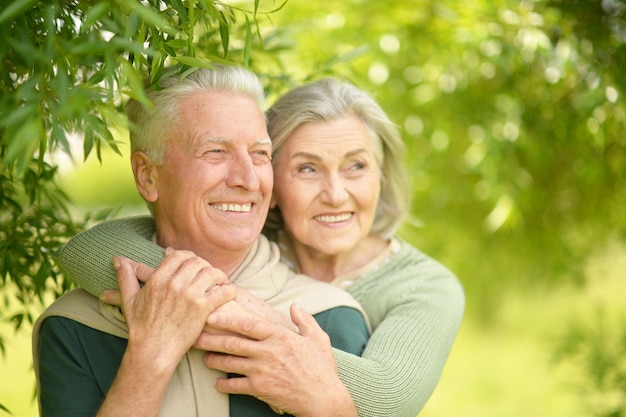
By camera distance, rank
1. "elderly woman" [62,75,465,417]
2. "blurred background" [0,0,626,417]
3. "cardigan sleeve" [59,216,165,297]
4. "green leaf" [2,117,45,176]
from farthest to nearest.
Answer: "blurred background" [0,0,626,417] < "cardigan sleeve" [59,216,165,297] < "elderly woman" [62,75,465,417] < "green leaf" [2,117,45,176]

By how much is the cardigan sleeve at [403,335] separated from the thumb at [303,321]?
104 mm

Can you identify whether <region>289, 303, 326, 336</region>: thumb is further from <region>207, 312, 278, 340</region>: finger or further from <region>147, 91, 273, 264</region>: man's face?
<region>147, 91, 273, 264</region>: man's face

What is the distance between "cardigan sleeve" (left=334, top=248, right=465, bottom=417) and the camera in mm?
2193

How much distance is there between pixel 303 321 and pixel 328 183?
2.28 ft

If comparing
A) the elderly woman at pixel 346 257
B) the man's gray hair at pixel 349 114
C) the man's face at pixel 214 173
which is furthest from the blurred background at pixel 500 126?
the man's face at pixel 214 173

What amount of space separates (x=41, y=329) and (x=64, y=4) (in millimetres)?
916

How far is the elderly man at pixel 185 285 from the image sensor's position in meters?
2.01

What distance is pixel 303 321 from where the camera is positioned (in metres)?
2.15

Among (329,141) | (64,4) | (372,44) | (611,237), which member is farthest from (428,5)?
(64,4)

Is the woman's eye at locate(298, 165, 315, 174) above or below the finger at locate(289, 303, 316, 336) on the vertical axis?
above

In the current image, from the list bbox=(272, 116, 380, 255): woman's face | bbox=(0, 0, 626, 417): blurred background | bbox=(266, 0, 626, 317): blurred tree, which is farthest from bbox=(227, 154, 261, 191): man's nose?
bbox=(266, 0, 626, 317): blurred tree

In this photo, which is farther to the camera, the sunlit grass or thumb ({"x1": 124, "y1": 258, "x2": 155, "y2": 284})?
the sunlit grass

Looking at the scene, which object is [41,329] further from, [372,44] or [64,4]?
[372,44]

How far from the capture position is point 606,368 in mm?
4258
